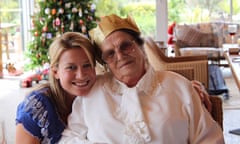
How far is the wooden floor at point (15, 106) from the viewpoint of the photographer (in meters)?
4.06

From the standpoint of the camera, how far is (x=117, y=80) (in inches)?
70.3

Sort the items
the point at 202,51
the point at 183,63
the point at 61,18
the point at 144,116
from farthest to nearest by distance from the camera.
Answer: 1. the point at 202,51
2. the point at 61,18
3. the point at 183,63
4. the point at 144,116

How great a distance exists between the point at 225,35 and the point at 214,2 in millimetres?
995

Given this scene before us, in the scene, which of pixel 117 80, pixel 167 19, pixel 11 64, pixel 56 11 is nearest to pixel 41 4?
pixel 56 11

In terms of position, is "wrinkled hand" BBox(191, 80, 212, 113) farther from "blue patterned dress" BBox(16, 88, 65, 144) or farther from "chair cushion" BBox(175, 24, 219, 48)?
"chair cushion" BBox(175, 24, 219, 48)

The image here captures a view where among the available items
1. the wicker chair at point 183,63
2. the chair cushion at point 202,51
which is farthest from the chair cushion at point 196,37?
the wicker chair at point 183,63

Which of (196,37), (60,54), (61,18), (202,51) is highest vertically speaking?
(61,18)

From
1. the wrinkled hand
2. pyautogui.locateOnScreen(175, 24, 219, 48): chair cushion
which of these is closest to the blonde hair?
the wrinkled hand

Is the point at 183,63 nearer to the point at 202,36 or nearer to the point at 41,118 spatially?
the point at 41,118

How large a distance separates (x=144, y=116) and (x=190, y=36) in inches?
221

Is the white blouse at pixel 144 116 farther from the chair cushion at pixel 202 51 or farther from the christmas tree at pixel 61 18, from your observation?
the chair cushion at pixel 202 51

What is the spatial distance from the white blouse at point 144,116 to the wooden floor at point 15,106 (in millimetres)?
1922

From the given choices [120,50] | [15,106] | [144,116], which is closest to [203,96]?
[144,116]

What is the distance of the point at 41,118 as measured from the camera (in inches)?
67.0
